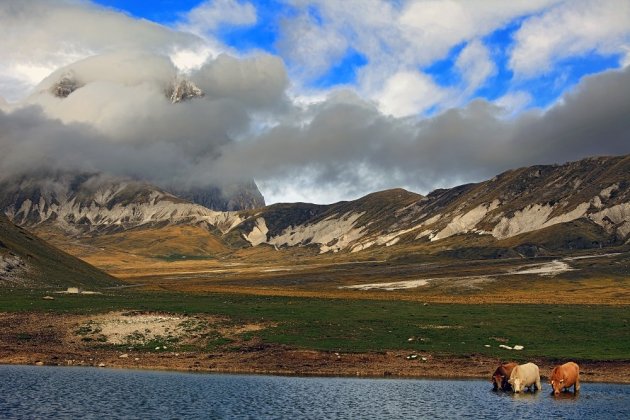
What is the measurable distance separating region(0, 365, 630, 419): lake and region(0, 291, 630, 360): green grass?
1493cm

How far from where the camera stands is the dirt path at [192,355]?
68.6 meters

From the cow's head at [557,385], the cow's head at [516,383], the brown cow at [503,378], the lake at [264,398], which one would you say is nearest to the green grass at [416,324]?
the lake at [264,398]

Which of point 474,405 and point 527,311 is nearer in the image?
point 474,405

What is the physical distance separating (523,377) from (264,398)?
2229 centimetres

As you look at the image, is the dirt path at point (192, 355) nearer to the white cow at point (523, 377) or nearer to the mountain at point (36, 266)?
the white cow at point (523, 377)

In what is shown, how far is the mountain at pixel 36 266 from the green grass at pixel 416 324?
2936 cm

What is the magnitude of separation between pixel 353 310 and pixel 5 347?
48.4 m

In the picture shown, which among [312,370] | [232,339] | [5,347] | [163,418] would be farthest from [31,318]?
[163,418]

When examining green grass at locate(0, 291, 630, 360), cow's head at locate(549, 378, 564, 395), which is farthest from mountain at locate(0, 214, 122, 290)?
cow's head at locate(549, 378, 564, 395)

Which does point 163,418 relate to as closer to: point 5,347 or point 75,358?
point 75,358

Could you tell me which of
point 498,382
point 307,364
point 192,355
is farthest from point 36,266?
point 498,382

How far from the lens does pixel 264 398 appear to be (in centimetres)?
5075

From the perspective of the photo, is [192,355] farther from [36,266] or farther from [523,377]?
[36,266]

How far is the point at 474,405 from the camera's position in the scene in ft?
166
